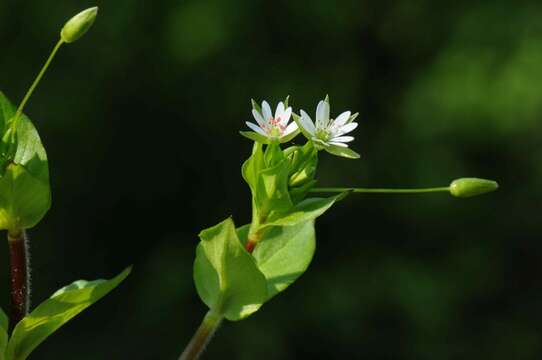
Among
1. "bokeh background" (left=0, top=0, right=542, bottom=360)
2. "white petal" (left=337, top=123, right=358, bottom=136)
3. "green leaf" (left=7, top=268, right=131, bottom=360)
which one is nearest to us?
"green leaf" (left=7, top=268, right=131, bottom=360)

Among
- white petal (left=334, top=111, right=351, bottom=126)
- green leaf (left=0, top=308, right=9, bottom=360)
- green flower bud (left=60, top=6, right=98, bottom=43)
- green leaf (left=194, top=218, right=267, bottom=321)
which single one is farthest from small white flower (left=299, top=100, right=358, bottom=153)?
green leaf (left=0, top=308, right=9, bottom=360)

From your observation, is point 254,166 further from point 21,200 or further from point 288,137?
point 21,200

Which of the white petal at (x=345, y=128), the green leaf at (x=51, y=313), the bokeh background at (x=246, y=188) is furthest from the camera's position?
the bokeh background at (x=246, y=188)

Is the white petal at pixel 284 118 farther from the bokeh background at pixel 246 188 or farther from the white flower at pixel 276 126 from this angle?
the bokeh background at pixel 246 188

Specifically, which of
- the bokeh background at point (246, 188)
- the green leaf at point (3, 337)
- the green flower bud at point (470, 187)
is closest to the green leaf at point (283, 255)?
the green flower bud at point (470, 187)

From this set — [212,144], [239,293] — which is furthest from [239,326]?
[239,293]

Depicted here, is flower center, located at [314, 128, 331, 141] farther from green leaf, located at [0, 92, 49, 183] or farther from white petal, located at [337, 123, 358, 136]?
green leaf, located at [0, 92, 49, 183]

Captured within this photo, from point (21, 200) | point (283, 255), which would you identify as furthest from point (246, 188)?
point (21, 200)
